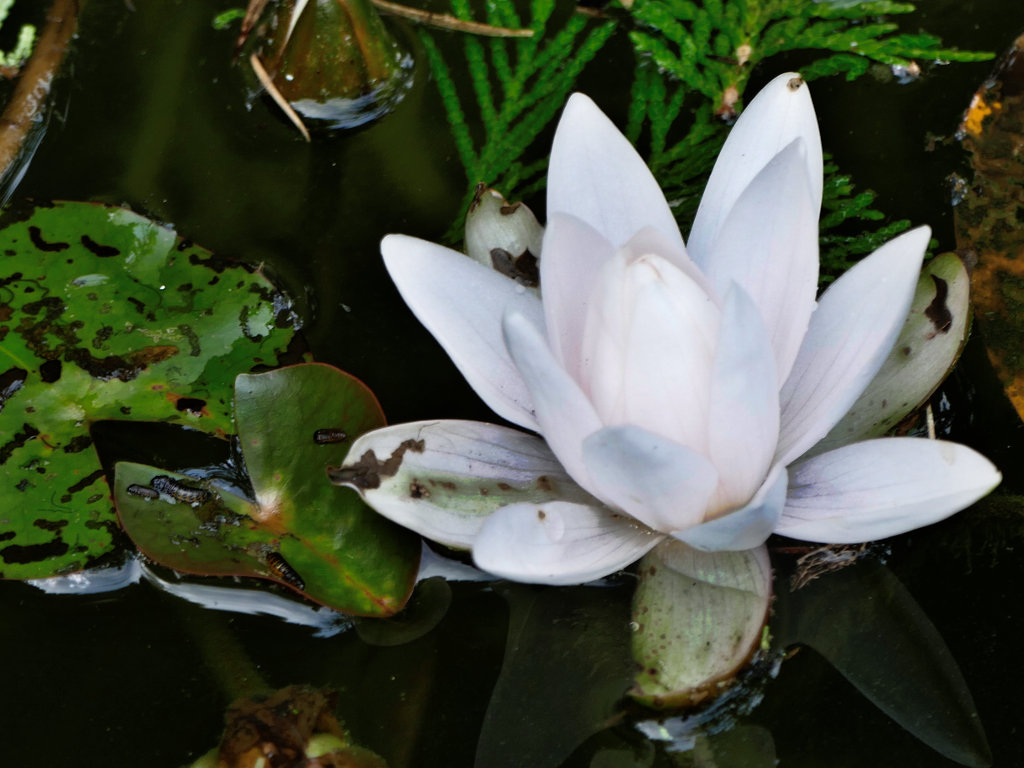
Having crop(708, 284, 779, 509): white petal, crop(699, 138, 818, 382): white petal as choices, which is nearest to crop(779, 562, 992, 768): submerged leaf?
crop(708, 284, 779, 509): white petal

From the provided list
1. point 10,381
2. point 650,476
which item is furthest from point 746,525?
point 10,381

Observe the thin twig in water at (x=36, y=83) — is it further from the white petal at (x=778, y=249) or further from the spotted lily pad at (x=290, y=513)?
the white petal at (x=778, y=249)

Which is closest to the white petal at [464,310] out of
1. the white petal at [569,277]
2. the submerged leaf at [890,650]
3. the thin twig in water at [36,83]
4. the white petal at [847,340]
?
the white petal at [569,277]

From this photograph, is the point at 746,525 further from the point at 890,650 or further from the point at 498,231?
the point at 498,231

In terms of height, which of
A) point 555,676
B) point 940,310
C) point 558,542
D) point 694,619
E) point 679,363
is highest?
point 679,363

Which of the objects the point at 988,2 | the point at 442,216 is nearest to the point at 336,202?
the point at 442,216

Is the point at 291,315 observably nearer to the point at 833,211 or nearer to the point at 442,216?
the point at 442,216

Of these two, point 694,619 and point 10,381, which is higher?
point 10,381

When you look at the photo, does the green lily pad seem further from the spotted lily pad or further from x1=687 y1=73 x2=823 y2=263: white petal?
x1=687 y1=73 x2=823 y2=263: white petal
